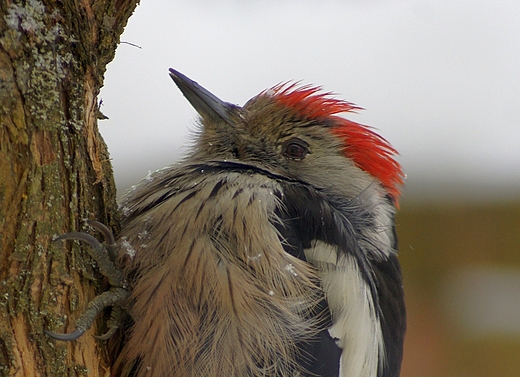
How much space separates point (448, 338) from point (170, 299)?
3126 mm

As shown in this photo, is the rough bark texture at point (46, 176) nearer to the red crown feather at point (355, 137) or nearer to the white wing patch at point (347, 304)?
the white wing patch at point (347, 304)

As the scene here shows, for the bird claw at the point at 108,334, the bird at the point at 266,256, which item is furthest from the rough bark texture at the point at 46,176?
the bird at the point at 266,256

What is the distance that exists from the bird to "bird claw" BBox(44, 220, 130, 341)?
0.14 ft

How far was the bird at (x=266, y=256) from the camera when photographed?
1670mm

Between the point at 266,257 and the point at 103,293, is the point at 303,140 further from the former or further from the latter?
the point at 103,293

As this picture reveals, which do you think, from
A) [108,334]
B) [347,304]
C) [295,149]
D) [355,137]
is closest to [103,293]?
→ [108,334]

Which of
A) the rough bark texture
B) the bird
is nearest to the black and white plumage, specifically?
the bird

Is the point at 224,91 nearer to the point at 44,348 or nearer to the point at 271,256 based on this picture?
the point at 271,256

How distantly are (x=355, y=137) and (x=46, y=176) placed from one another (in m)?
1.23

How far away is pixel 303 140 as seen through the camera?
7.50 ft

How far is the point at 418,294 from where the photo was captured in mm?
4188

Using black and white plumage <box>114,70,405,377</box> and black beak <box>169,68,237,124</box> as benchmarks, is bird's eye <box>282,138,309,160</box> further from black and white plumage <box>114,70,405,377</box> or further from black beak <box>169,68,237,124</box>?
black beak <box>169,68,237,124</box>

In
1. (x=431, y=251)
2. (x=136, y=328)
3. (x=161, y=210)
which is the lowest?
(x=431, y=251)

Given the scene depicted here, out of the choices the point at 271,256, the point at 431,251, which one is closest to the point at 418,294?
the point at 431,251
